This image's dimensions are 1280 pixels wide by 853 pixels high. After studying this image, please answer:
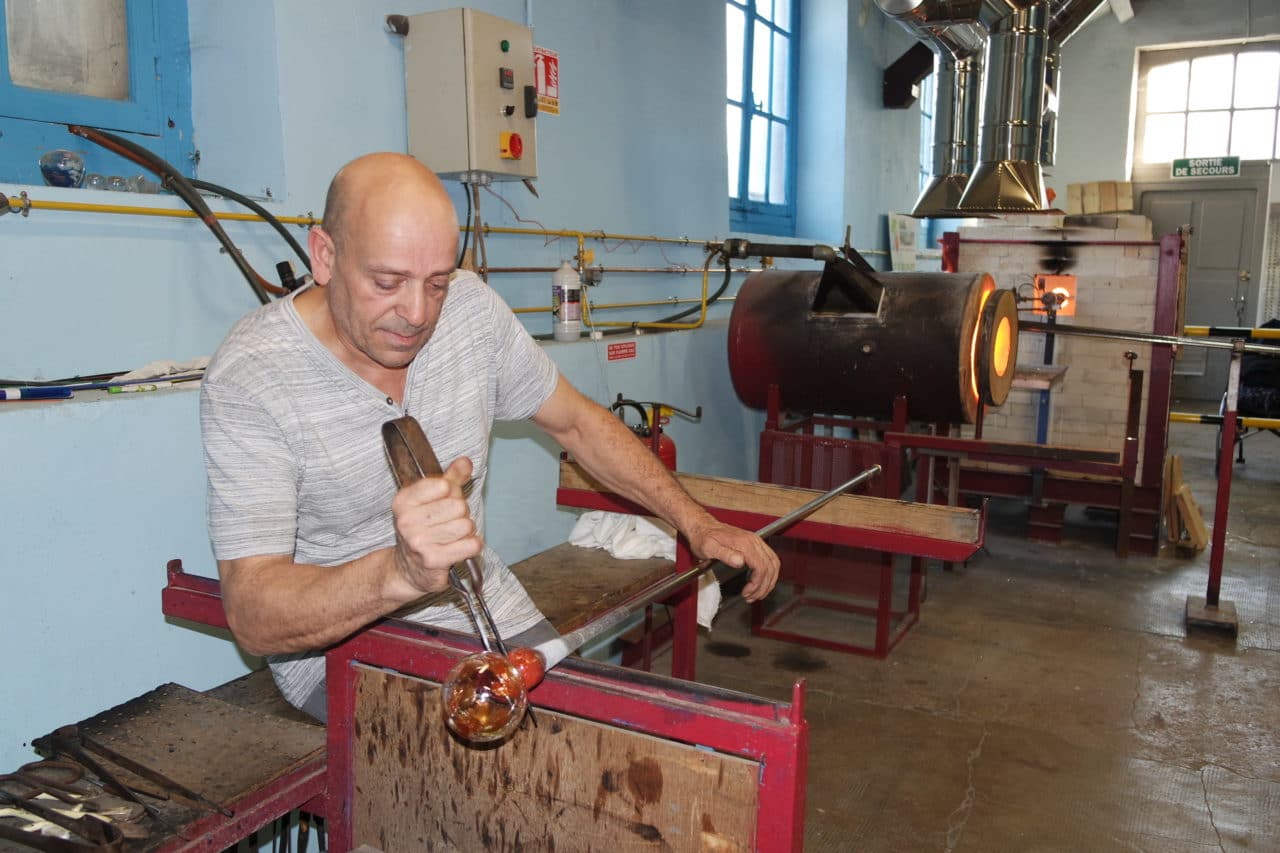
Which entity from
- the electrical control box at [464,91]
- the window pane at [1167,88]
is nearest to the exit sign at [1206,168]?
the window pane at [1167,88]

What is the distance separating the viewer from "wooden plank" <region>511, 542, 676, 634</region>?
7.98ft

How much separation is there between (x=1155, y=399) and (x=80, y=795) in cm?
509

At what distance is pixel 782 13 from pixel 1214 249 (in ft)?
20.3

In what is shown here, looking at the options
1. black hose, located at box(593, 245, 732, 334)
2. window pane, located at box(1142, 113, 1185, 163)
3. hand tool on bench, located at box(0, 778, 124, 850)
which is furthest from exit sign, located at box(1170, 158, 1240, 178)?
hand tool on bench, located at box(0, 778, 124, 850)

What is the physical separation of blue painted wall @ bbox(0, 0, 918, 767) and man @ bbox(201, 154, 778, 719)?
1.36 ft

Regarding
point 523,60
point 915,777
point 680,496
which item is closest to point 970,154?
point 523,60

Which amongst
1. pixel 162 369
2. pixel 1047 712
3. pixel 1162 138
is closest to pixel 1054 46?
pixel 1047 712

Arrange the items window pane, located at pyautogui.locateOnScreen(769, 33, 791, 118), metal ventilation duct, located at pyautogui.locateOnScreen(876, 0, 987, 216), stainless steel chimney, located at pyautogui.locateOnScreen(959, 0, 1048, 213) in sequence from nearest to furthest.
Result: stainless steel chimney, located at pyautogui.locateOnScreen(959, 0, 1048, 213)
metal ventilation duct, located at pyautogui.locateOnScreen(876, 0, 987, 216)
window pane, located at pyautogui.locateOnScreen(769, 33, 791, 118)

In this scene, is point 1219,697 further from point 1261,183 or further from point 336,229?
point 1261,183

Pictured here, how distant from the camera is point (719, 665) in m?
3.65

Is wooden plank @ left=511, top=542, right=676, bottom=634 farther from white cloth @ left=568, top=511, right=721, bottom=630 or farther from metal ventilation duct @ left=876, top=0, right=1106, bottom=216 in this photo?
metal ventilation duct @ left=876, top=0, right=1106, bottom=216

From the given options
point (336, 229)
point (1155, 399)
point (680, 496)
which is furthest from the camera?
point (1155, 399)

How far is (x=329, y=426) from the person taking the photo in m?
1.46

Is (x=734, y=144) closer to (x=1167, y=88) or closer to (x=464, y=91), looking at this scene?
(x=464, y=91)
